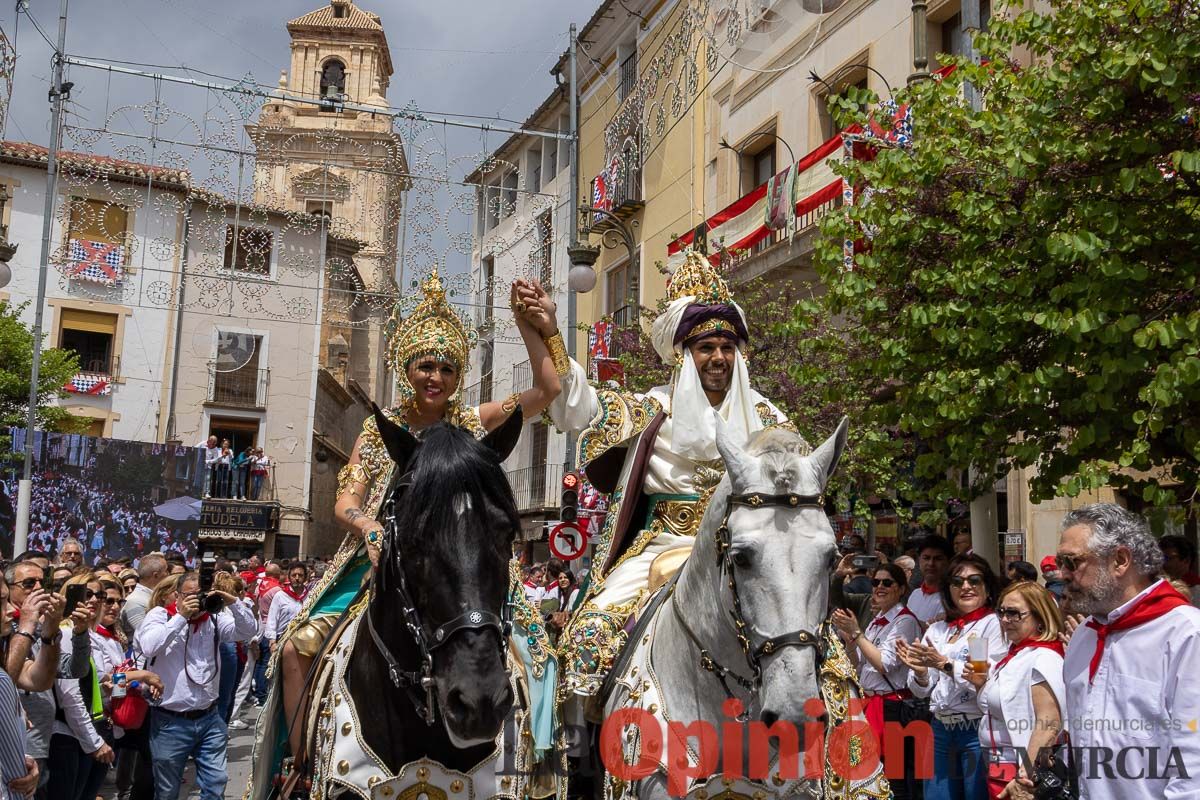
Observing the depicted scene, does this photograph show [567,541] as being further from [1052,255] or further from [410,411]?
[410,411]

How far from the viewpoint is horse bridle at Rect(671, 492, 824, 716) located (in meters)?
3.46

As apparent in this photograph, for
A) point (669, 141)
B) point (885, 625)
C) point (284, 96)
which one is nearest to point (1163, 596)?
point (885, 625)

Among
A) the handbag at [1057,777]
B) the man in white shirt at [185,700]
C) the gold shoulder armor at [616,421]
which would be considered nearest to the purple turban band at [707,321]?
the gold shoulder armor at [616,421]

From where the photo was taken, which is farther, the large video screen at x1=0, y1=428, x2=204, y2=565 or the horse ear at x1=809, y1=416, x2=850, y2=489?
the large video screen at x1=0, y1=428, x2=204, y2=565

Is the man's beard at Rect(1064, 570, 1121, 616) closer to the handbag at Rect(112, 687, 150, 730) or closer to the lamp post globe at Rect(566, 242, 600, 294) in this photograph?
the handbag at Rect(112, 687, 150, 730)

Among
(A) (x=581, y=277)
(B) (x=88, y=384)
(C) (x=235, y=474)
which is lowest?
(C) (x=235, y=474)

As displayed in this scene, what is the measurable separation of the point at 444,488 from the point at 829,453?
1.32 metres

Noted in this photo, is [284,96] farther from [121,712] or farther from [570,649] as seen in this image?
[570,649]

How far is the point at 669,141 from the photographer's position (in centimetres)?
2831

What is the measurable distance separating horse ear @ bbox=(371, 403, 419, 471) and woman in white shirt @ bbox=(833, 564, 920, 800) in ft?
14.2

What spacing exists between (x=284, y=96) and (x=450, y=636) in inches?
615

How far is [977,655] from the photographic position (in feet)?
21.8

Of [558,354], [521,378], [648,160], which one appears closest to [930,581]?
[558,354]

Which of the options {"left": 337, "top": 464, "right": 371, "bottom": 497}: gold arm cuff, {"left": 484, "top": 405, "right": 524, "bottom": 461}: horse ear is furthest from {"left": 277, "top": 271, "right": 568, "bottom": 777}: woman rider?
{"left": 484, "top": 405, "right": 524, "bottom": 461}: horse ear
